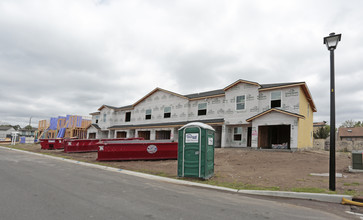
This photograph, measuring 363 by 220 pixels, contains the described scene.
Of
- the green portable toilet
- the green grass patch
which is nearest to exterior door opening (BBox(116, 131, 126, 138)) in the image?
the green portable toilet

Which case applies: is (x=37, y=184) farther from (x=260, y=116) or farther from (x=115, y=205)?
(x=260, y=116)

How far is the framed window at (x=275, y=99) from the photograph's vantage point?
2140 centimetres

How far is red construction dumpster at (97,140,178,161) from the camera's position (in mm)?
16703

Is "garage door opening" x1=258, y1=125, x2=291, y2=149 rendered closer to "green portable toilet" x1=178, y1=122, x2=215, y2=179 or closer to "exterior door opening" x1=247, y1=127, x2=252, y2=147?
"exterior door opening" x1=247, y1=127, x2=252, y2=147

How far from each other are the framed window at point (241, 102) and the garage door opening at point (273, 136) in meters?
2.73

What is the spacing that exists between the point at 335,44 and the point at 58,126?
1818 inches

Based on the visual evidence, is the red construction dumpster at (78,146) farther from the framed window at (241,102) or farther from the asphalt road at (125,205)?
the asphalt road at (125,205)

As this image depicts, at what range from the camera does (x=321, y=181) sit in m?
9.48

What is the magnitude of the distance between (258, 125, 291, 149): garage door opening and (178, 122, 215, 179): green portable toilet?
493 inches

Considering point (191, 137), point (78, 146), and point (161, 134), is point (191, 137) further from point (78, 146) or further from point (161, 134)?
point (161, 134)

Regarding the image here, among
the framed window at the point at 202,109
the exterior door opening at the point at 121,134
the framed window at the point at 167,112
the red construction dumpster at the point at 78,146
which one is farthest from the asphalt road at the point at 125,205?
the exterior door opening at the point at 121,134

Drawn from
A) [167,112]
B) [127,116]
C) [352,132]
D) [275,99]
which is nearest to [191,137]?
[275,99]

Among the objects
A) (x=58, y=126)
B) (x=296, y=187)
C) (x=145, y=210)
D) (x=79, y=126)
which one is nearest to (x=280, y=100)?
(x=296, y=187)

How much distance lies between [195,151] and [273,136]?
683 inches
